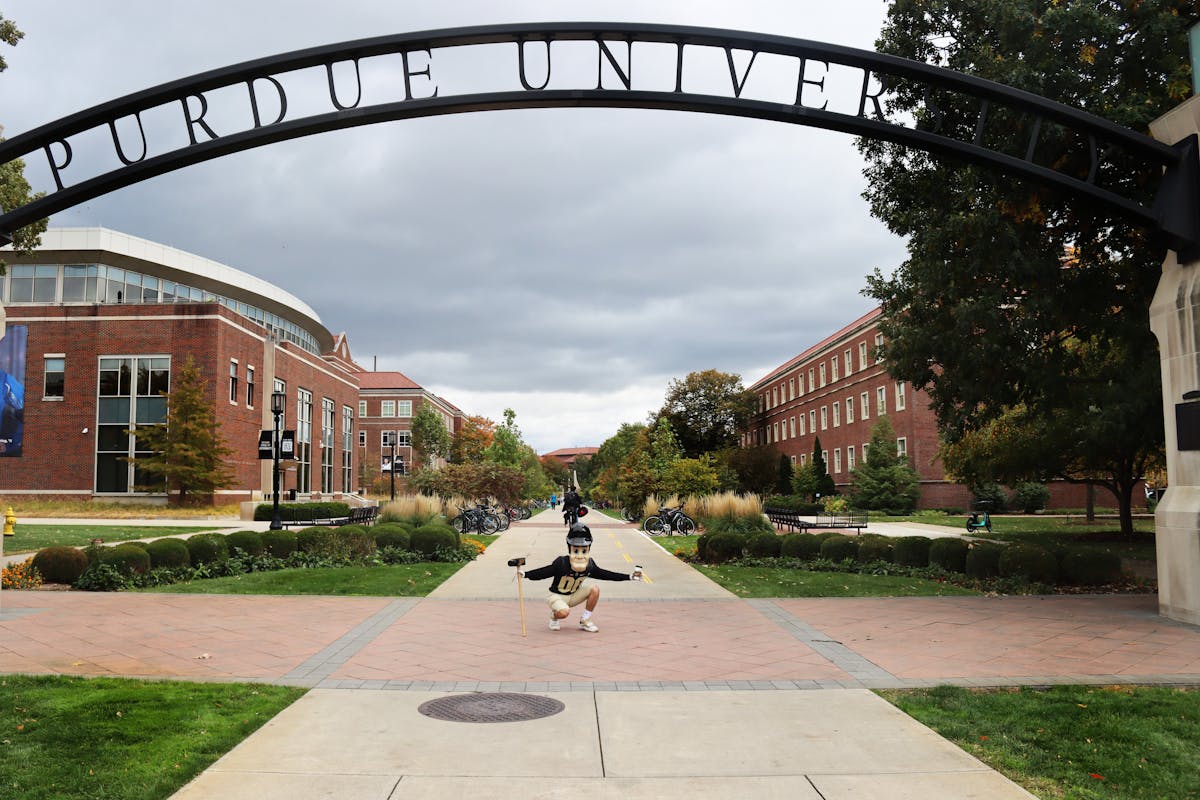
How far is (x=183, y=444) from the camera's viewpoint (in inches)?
1537

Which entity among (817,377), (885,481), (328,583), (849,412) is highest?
(817,377)

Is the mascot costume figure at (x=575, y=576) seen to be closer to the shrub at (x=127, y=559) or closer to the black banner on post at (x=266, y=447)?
the shrub at (x=127, y=559)

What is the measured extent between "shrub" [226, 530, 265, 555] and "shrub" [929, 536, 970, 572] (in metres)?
12.2

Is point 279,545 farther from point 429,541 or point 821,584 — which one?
point 821,584

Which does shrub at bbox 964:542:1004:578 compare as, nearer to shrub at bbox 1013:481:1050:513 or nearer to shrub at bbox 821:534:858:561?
shrub at bbox 821:534:858:561

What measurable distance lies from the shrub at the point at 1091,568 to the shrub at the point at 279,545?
13317 mm

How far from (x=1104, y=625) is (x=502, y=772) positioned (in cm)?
798

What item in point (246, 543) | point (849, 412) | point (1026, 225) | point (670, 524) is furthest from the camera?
point (849, 412)

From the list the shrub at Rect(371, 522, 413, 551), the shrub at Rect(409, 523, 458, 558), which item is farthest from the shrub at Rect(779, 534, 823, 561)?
the shrub at Rect(371, 522, 413, 551)

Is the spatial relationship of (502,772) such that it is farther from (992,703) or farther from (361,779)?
(992,703)

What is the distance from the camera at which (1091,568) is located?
43.0 ft

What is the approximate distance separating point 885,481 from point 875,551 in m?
29.8

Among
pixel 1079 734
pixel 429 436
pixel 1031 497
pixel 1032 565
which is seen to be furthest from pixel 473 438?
pixel 1079 734

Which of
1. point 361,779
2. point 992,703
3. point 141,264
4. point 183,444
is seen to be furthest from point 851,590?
point 141,264
